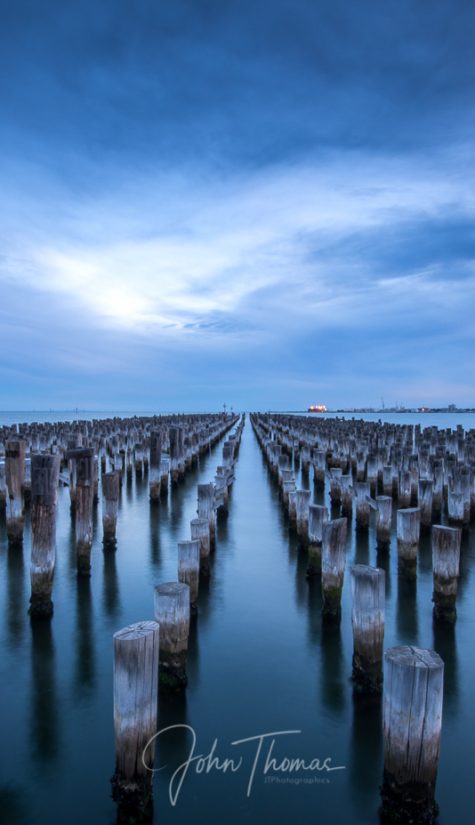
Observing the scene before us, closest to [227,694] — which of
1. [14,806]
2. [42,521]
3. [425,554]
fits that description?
[14,806]

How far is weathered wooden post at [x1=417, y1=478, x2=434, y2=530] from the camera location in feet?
34.8

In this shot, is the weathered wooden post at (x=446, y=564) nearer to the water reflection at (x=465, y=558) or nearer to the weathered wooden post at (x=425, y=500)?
the water reflection at (x=465, y=558)

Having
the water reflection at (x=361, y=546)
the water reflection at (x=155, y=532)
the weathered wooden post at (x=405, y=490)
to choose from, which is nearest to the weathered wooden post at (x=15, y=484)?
the water reflection at (x=155, y=532)

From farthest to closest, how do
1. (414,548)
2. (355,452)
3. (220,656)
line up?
(355,452)
(414,548)
(220,656)

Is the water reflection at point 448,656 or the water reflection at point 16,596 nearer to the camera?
the water reflection at point 448,656

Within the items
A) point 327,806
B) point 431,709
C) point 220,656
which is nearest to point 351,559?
point 220,656

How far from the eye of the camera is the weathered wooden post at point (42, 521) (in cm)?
650

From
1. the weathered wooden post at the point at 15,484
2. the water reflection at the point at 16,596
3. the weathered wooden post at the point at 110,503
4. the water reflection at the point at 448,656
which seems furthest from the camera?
the weathered wooden post at the point at 110,503

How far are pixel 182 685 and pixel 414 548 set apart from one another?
4530mm

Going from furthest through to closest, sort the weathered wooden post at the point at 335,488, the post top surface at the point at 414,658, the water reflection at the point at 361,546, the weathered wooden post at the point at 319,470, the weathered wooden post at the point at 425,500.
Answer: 1. the weathered wooden post at the point at 319,470
2. the weathered wooden post at the point at 335,488
3. the weathered wooden post at the point at 425,500
4. the water reflection at the point at 361,546
5. the post top surface at the point at 414,658

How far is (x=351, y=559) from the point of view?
9.74 meters

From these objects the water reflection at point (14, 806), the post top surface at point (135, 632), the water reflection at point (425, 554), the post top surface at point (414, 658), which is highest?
the post top surface at point (135, 632)

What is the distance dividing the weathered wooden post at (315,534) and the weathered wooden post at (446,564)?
167cm

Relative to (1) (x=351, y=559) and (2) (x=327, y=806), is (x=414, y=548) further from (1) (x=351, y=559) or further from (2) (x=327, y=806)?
(2) (x=327, y=806)
